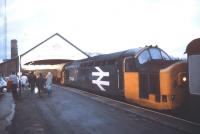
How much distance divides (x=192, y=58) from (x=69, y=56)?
5316 cm

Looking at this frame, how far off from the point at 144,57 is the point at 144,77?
188 cm

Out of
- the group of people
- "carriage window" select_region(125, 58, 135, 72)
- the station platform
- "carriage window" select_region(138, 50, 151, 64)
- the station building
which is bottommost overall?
the station platform

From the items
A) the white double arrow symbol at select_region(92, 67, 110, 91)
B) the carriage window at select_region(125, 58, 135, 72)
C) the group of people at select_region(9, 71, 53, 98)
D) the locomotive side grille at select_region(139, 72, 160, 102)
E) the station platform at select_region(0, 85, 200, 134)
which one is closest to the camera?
the station platform at select_region(0, 85, 200, 134)

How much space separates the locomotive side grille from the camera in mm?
14469

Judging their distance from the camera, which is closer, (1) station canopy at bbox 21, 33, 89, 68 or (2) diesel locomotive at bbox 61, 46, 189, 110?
(2) diesel locomotive at bbox 61, 46, 189, 110

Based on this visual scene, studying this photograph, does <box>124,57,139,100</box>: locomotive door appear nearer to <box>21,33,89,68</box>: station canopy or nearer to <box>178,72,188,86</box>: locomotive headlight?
<box>178,72,188,86</box>: locomotive headlight

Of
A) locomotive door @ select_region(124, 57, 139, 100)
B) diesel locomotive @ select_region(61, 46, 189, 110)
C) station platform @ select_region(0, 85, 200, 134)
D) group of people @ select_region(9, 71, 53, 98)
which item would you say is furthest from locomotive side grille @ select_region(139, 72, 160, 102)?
group of people @ select_region(9, 71, 53, 98)

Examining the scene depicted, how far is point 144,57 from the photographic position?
57.1 ft

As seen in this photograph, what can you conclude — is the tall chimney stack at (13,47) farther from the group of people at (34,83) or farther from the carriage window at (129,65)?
the carriage window at (129,65)

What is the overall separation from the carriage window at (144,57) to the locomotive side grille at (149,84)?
121cm

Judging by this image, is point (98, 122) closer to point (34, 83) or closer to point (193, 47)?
point (193, 47)

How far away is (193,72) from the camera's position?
12.0m

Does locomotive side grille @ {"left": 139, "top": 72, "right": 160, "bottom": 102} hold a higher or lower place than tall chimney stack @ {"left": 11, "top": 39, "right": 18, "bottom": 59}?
lower

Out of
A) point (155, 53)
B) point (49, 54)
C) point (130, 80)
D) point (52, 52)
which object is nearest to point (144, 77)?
point (130, 80)
